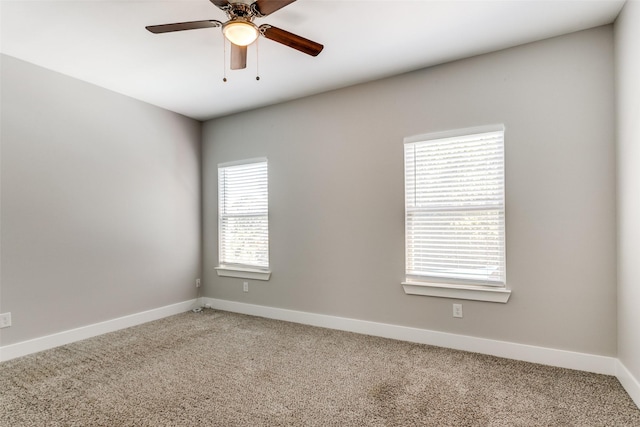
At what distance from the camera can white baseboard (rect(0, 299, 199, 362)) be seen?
301 centimetres

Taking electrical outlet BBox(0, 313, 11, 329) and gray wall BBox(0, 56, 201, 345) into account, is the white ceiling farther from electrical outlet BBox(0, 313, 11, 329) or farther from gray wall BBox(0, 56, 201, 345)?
electrical outlet BBox(0, 313, 11, 329)

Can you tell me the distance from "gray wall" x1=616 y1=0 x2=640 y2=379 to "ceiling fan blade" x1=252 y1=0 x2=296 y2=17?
7.23 feet

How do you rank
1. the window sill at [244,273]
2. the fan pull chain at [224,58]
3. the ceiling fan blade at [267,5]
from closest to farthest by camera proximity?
the ceiling fan blade at [267,5], the fan pull chain at [224,58], the window sill at [244,273]

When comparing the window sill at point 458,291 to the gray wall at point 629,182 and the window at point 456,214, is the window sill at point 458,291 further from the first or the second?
the gray wall at point 629,182

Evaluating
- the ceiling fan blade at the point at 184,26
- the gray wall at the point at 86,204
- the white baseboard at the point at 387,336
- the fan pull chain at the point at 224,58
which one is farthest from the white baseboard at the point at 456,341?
the ceiling fan blade at the point at 184,26

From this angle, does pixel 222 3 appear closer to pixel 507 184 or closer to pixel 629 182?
pixel 507 184

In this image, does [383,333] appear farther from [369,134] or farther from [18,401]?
[18,401]

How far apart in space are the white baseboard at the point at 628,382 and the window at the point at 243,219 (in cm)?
335

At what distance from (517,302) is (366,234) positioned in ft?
4.85

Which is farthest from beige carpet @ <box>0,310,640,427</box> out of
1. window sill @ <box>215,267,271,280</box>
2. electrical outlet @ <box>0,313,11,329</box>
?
window sill @ <box>215,267,271,280</box>

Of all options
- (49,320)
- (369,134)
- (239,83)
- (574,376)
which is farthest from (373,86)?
(49,320)

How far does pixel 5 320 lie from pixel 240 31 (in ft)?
10.3

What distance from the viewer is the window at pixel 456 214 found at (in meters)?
2.96

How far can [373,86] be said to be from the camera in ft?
11.8
